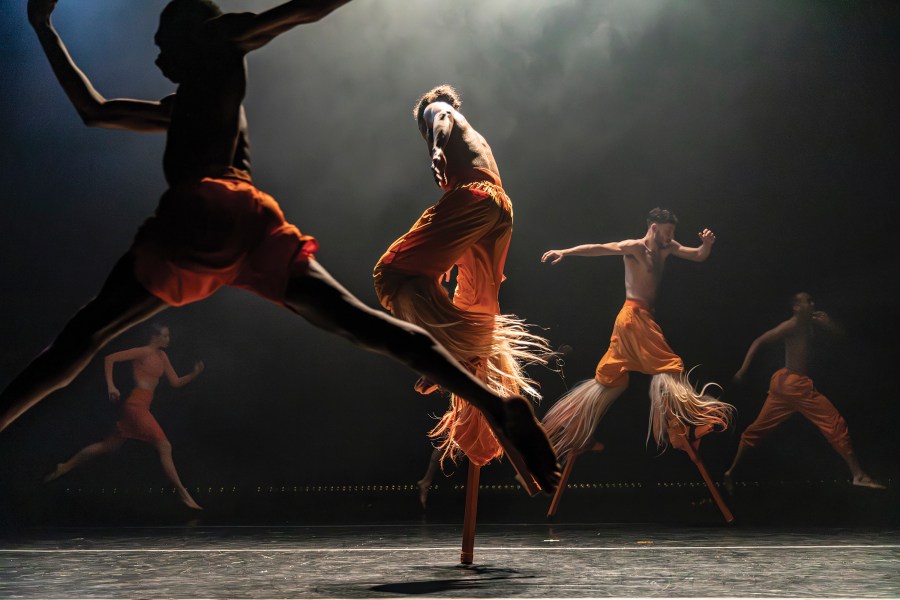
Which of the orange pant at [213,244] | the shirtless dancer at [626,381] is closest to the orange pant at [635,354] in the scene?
the shirtless dancer at [626,381]

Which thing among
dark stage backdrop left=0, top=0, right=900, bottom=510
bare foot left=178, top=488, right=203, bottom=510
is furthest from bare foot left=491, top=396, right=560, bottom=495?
bare foot left=178, top=488, right=203, bottom=510

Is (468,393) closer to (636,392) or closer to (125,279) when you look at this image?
(125,279)

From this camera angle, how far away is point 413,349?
1.95 metres

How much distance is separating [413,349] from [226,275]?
0.47 meters

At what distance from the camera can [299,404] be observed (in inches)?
269

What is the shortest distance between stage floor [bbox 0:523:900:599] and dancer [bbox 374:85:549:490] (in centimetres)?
53

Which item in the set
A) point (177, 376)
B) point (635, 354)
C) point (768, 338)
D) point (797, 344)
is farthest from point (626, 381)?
point (177, 376)

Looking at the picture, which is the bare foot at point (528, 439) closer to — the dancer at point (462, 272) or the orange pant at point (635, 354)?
the dancer at point (462, 272)

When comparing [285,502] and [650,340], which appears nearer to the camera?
[650,340]

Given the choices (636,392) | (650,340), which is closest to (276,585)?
(650,340)

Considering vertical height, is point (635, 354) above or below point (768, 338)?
below

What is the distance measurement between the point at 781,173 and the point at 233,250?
239 inches

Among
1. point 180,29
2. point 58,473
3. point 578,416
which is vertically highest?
point 180,29

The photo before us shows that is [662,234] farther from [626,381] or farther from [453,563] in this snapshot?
[453,563]
